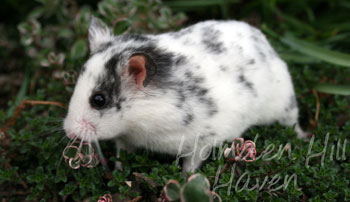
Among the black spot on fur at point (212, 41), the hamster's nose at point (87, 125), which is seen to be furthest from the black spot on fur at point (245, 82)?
the hamster's nose at point (87, 125)

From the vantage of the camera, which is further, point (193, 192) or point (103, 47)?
point (103, 47)

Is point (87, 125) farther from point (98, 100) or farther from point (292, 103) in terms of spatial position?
point (292, 103)

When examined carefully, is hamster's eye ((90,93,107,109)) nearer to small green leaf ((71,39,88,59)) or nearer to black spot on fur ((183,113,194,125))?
black spot on fur ((183,113,194,125))

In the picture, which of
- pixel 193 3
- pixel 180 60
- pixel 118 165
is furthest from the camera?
pixel 193 3

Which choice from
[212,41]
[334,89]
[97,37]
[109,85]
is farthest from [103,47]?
[334,89]

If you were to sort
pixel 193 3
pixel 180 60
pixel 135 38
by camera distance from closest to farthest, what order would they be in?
pixel 180 60 < pixel 135 38 < pixel 193 3

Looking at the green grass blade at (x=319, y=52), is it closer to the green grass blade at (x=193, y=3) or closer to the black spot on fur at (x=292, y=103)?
the black spot on fur at (x=292, y=103)
